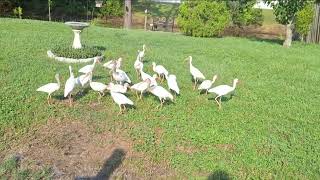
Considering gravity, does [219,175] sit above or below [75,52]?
below

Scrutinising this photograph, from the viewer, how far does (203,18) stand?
18484mm

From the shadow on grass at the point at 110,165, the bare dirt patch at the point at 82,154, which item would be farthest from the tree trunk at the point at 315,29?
the shadow on grass at the point at 110,165

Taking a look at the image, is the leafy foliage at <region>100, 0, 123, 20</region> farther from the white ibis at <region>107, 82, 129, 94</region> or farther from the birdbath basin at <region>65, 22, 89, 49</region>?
the white ibis at <region>107, 82, 129, 94</region>

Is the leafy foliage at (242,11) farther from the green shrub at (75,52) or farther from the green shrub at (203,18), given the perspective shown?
the green shrub at (75,52)

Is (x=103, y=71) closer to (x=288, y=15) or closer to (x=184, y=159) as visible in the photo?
(x=184, y=159)

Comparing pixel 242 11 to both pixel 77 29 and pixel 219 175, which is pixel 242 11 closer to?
pixel 77 29

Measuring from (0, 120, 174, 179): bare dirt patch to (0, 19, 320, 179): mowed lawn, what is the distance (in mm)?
186

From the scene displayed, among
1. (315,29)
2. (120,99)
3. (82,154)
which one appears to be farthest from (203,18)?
(82,154)

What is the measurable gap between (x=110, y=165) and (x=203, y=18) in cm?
1237

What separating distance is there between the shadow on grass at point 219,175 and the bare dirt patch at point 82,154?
2.02 feet

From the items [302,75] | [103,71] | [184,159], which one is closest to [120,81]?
[103,71]

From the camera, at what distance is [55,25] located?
17547 millimetres

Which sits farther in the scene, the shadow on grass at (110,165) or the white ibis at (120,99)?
the white ibis at (120,99)

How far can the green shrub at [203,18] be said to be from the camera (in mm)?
18375
